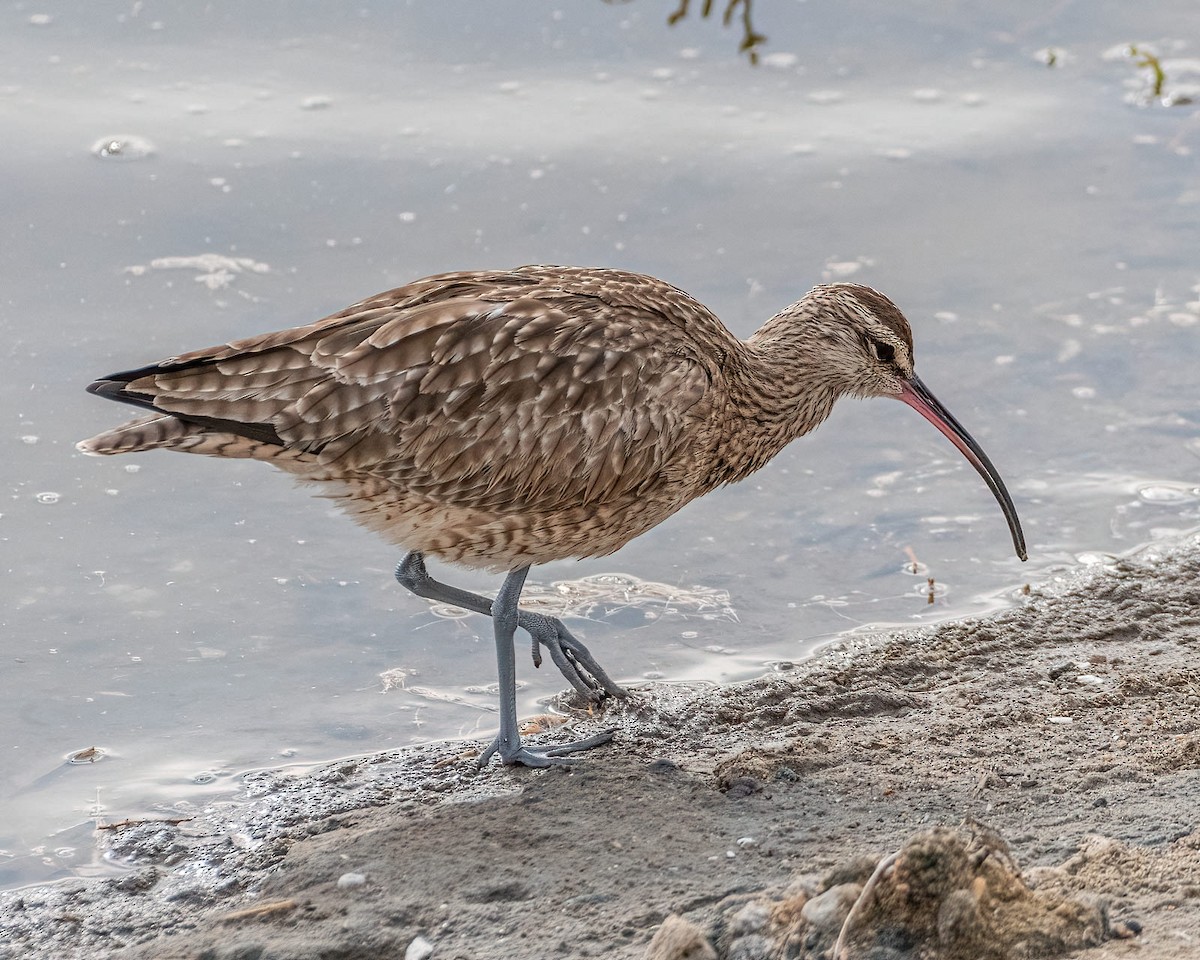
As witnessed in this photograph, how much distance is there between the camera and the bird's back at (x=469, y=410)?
4.72m

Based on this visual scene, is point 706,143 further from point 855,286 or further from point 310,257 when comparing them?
point 855,286

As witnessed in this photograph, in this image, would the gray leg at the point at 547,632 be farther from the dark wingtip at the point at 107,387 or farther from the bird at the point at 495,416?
the dark wingtip at the point at 107,387

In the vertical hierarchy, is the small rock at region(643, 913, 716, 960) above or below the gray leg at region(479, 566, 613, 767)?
above

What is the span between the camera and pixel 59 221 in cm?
774

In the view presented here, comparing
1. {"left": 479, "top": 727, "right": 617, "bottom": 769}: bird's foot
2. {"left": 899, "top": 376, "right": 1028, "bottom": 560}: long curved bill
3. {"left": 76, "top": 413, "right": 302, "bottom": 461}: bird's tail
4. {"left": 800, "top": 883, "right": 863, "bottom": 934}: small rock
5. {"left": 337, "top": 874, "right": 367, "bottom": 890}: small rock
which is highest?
{"left": 76, "top": 413, "right": 302, "bottom": 461}: bird's tail

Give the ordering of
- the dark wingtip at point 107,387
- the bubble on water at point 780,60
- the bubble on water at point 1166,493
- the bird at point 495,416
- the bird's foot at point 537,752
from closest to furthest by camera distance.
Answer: the dark wingtip at point 107,387 → the bird at point 495,416 → the bird's foot at point 537,752 → the bubble on water at point 1166,493 → the bubble on water at point 780,60

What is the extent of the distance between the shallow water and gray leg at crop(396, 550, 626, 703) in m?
0.28

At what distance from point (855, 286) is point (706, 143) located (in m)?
3.24

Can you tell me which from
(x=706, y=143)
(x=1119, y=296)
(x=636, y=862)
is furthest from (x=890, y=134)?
(x=636, y=862)

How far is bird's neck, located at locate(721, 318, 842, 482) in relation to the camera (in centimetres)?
538

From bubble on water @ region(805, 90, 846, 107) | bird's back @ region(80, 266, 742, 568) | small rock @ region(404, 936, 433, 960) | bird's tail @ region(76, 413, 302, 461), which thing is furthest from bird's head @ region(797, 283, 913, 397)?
bubble on water @ region(805, 90, 846, 107)

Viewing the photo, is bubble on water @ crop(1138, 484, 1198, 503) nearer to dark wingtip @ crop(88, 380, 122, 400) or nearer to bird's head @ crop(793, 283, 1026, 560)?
bird's head @ crop(793, 283, 1026, 560)

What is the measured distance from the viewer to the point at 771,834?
14.0ft

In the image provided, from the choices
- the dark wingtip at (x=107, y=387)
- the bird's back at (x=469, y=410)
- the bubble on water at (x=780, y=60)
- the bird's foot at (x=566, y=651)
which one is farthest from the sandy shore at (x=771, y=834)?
the bubble on water at (x=780, y=60)
